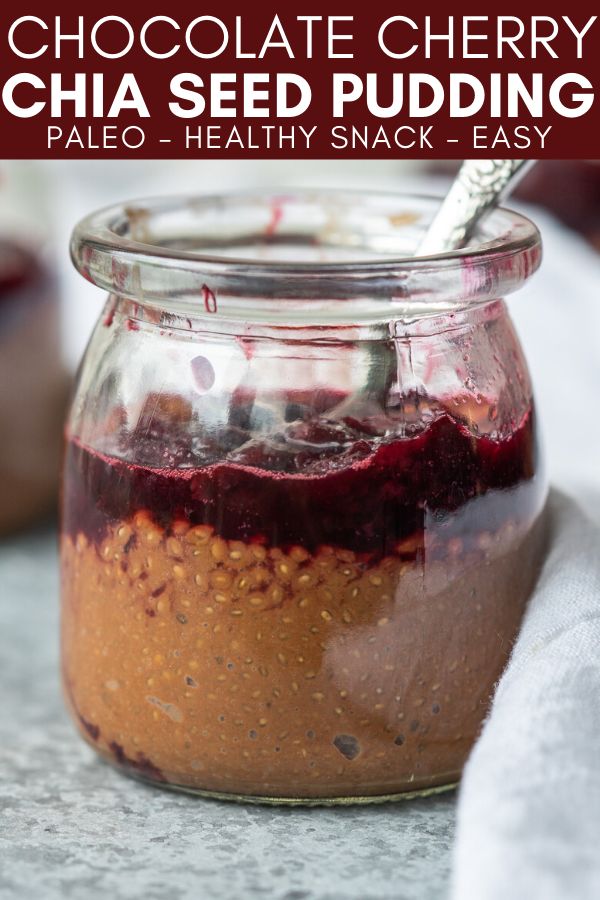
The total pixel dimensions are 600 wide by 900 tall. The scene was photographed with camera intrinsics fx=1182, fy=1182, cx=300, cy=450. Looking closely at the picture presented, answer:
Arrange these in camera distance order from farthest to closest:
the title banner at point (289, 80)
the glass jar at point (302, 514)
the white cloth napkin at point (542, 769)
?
the title banner at point (289, 80), the glass jar at point (302, 514), the white cloth napkin at point (542, 769)

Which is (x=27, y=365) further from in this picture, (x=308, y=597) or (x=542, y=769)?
(x=542, y=769)

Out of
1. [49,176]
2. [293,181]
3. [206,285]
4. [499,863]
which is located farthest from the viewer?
[293,181]

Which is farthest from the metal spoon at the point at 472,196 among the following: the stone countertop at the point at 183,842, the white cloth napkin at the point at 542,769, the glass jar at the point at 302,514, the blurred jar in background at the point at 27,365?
the blurred jar in background at the point at 27,365

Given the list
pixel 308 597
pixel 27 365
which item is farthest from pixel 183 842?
pixel 27 365

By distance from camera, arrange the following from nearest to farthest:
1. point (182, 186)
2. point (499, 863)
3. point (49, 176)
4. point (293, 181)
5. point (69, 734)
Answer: point (499, 863) → point (69, 734) → point (49, 176) → point (182, 186) → point (293, 181)

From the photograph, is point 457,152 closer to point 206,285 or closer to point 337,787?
point 206,285

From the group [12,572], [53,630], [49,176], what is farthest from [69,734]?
[49,176]

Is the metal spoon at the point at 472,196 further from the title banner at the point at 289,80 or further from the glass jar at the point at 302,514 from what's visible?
the title banner at the point at 289,80
